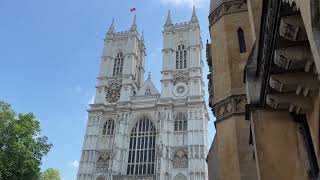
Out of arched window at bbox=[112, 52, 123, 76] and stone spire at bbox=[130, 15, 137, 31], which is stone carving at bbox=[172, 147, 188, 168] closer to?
arched window at bbox=[112, 52, 123, 76]

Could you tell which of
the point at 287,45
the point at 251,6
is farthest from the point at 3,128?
the point at 287,45

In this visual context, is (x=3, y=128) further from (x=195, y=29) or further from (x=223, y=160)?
(x=195, y=29)

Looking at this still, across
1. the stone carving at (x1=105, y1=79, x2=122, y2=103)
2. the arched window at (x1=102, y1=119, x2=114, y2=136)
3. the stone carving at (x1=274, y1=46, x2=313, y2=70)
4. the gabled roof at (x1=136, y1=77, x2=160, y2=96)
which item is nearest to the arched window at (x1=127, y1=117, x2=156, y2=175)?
the arched window at (x1=102, y1=119, x2=114, y2=136)

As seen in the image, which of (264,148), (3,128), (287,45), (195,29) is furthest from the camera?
(195,29)

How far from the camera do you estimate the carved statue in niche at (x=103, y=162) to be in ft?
148

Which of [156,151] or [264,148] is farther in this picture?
[156,151]

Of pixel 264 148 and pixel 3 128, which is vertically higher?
pixel 3 128

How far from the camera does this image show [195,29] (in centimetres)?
5372

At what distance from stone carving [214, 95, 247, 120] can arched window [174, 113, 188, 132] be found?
35535mm

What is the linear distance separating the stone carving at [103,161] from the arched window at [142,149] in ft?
10.3

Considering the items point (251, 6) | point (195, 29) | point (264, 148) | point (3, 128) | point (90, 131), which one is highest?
point (195, 29)

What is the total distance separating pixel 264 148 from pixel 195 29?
48446 millimetres

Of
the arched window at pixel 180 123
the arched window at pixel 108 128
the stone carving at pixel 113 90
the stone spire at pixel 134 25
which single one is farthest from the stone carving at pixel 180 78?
the stone spire at pixel 134 25

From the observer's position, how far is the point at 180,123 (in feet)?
152
